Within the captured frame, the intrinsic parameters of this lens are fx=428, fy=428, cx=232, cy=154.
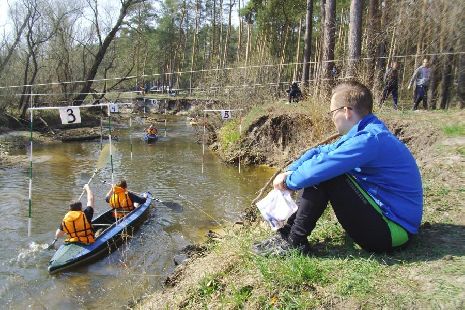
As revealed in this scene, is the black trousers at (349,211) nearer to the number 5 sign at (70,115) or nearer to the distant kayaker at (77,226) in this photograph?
the distant kayaker at (77,226)

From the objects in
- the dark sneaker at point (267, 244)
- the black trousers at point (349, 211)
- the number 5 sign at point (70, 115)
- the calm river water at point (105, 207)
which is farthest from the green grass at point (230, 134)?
the black trousers at point (349, 211)

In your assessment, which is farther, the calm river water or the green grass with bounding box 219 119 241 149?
the green grass with bounding box 219 119 241 149

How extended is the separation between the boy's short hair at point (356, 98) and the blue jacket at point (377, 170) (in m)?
0.08

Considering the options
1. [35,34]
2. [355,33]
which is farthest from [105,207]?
[35,34]

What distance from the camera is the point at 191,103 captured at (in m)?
38.6

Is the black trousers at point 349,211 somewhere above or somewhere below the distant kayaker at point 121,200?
above

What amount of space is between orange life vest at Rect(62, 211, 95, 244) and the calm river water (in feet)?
1.75

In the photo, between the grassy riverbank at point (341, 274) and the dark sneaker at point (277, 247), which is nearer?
the grassy riverbank at point (341, 274)

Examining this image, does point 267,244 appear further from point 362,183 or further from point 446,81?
point 446,81

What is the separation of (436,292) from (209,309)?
1.64 meters

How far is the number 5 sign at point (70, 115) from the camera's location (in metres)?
9.95

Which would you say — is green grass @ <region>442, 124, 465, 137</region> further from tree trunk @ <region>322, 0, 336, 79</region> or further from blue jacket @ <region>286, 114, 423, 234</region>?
tree trunk @ <region>322, 0, 336, 79</region>

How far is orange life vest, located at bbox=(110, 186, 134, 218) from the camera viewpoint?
10.3 metres

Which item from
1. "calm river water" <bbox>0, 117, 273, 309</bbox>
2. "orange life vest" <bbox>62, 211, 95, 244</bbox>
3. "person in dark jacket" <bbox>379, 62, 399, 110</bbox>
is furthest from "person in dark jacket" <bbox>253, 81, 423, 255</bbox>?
"person in dark jacket" <bbox>379, 62, 399, 110</bbox>
